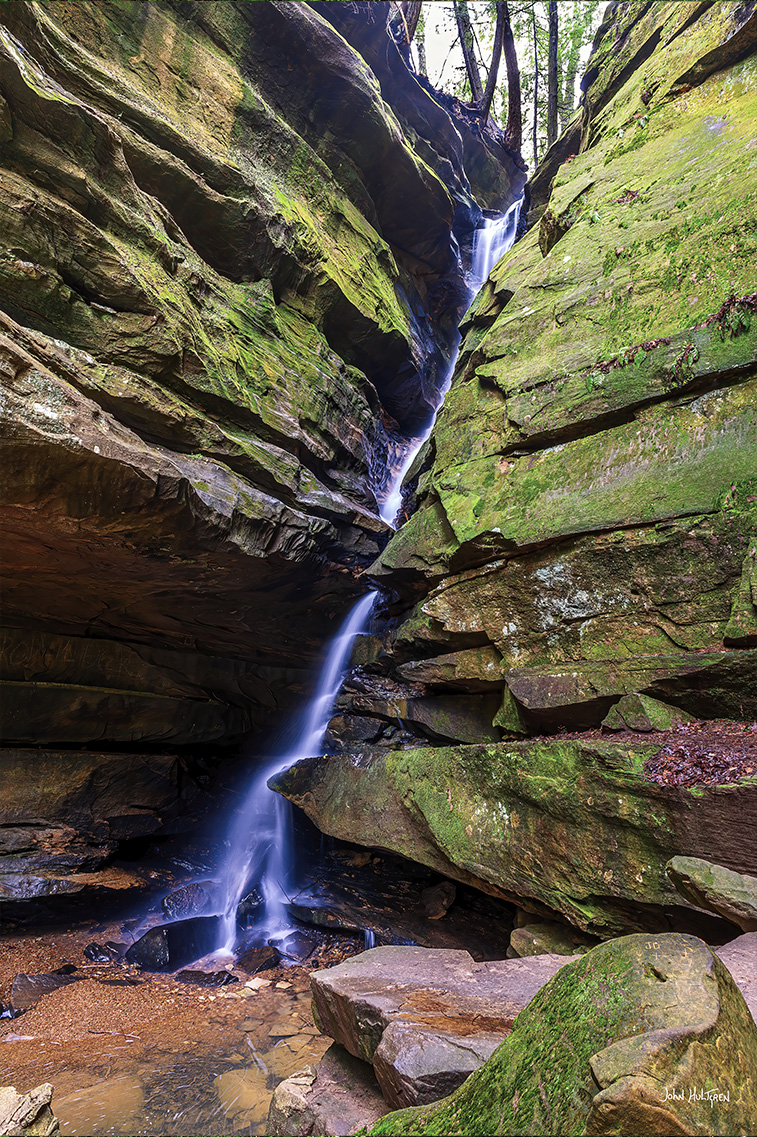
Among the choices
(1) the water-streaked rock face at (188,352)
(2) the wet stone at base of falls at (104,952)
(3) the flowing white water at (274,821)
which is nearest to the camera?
(1) the water-streaked rock face at (188,352)

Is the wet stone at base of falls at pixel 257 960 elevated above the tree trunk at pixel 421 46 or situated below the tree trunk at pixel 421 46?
below

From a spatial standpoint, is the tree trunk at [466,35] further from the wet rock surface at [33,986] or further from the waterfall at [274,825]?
the wet rock surface at [33,986]

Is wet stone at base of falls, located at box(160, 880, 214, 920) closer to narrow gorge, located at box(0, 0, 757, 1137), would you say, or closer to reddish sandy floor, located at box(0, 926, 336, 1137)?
narrow gorge, located at box(0, 0, 757, 1137)

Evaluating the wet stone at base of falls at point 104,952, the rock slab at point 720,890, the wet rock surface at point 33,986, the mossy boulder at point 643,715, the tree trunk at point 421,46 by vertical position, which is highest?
the tree trunk at point 421,46

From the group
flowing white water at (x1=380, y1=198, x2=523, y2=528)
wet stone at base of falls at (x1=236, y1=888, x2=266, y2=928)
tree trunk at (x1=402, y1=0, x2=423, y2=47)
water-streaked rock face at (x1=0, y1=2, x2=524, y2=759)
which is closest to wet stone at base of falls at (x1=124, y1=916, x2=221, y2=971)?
wet stone at base of falls at (x1=236, y1=888, x2=266, y2=928)

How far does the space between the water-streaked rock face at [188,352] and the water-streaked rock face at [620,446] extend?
9.71 feet

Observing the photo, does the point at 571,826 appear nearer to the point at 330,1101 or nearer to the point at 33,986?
the point at 330,1101

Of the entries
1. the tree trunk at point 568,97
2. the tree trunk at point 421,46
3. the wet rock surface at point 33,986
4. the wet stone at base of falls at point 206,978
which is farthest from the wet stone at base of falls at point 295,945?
the tree trunk at point 421,46

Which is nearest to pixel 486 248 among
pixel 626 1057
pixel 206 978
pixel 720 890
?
pixel 720 890

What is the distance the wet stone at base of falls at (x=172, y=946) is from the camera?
7.68 m

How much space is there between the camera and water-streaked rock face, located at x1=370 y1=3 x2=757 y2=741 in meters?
6.08

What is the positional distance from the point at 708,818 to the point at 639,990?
319 centimetres

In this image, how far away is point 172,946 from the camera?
25.9 feet

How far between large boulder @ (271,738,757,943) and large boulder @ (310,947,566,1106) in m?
0.80
